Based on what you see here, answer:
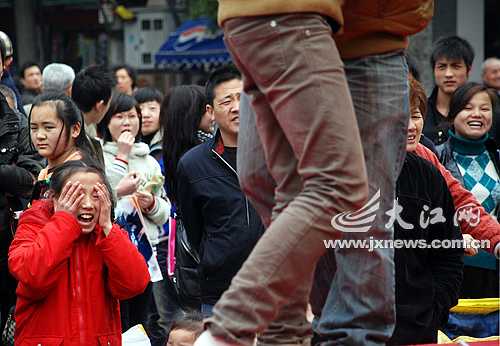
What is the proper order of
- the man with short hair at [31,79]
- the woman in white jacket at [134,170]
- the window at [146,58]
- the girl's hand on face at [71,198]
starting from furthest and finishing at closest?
the window at [146,58] < the man with short hair at [31,79] < the woman in white jacket at [134,170] < the girl's hand on face at [71,198]

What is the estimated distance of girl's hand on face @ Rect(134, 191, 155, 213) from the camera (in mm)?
6750

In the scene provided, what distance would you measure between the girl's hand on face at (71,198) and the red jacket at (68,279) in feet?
0.16

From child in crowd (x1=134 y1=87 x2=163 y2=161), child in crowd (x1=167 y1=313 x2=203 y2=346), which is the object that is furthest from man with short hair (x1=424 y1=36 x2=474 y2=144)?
child in crowd (x1=167 y1=313 x2=203 y2=346)

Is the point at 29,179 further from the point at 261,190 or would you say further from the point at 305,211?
the point at 305,211

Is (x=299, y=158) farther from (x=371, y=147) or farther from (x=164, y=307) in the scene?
(x=164, y=307)

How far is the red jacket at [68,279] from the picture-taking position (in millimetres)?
4980

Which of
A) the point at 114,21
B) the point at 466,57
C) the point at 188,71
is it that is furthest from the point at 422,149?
the point at 114,21

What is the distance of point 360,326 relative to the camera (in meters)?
3.43

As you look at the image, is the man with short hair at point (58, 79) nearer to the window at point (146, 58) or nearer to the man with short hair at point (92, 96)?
the man with short hair at point (92, 96)

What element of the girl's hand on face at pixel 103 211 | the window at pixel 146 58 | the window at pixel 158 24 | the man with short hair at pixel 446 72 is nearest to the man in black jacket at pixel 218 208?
the girl's hand on face at pixel 103 211

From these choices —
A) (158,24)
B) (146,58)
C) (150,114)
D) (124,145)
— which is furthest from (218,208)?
(158,24)

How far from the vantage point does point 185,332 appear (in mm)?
5406

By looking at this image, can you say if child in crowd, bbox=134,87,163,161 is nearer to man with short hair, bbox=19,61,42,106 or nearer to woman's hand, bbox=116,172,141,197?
woman's hand, bbox=116,172,141,197

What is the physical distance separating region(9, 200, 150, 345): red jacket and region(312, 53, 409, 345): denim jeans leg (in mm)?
1815
